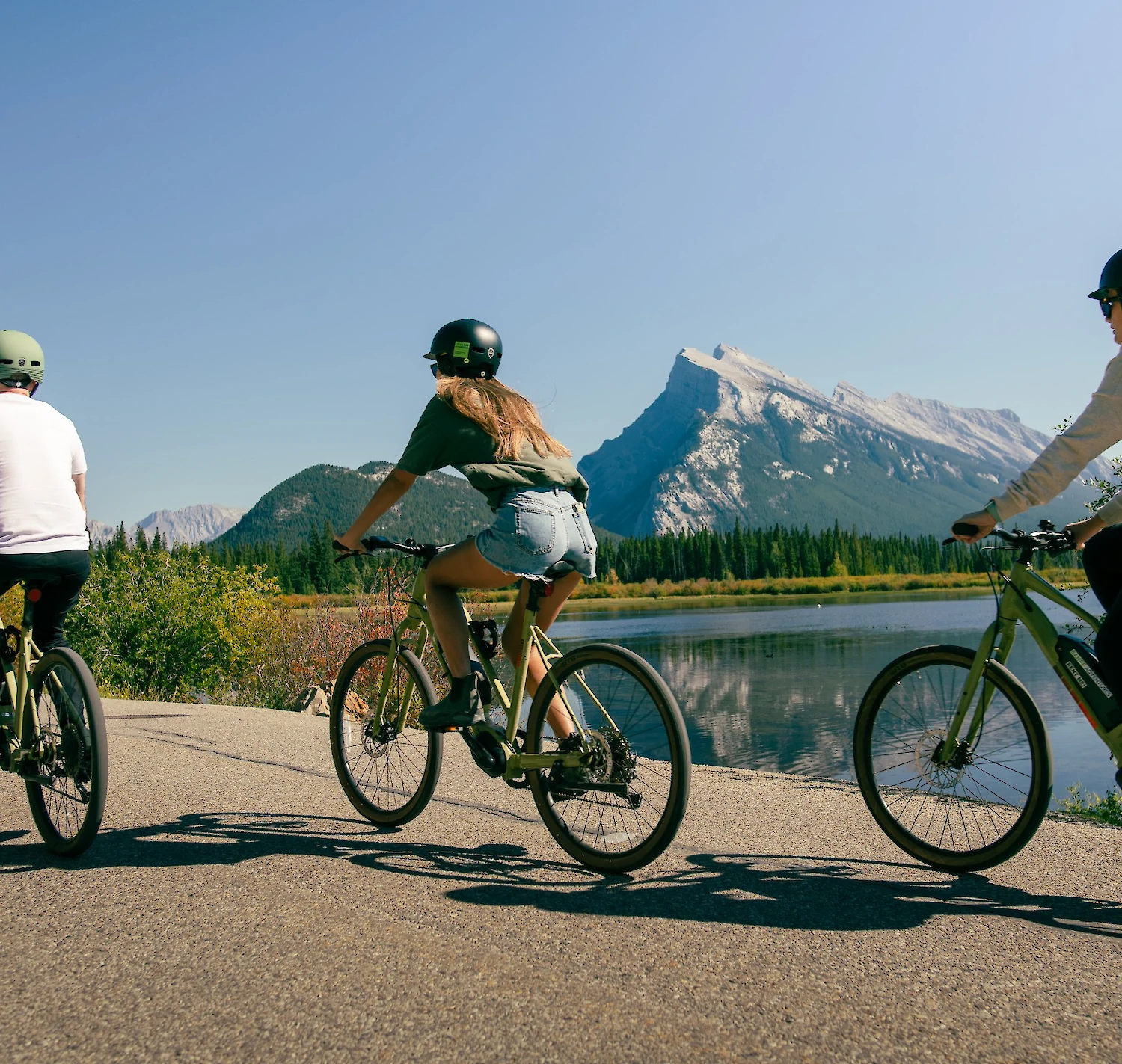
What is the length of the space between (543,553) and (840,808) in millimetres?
2367

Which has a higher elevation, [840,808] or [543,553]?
[543,553]

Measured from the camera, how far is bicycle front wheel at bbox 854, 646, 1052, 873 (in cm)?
356

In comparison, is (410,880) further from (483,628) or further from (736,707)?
(736,707)

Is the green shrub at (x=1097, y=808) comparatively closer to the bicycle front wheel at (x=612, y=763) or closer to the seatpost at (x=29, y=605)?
the bicycle front wheel at (x=612, y=763)

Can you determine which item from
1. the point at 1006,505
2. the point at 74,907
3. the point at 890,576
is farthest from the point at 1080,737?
the point at 890,576

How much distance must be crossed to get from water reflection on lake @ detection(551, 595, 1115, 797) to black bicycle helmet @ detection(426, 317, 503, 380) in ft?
10.6

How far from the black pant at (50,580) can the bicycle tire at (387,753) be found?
130 cm

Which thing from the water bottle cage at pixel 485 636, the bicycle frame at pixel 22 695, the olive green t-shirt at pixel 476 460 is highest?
the olive green t-shirt at pixel 476 460

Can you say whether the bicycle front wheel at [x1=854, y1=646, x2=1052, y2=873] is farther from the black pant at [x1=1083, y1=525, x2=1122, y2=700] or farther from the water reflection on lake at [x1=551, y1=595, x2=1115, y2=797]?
the water reflection on lake at [x1=551, y1=595, x2=1115, y2=797]

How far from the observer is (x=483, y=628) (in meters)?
4.11

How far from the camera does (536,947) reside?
2.76 meters

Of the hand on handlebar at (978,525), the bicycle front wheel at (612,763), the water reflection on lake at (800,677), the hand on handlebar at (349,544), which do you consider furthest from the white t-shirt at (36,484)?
the water reflection on lake at (800,677)

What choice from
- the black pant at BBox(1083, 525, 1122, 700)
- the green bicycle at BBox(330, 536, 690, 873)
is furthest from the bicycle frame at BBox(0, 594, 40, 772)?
the black pant at BBox(1083, 525, 1122, 700)

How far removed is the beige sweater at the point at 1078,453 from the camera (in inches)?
134
